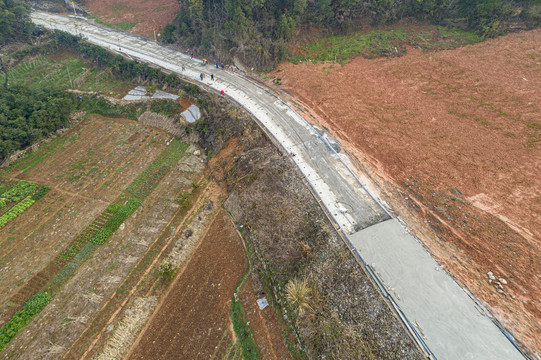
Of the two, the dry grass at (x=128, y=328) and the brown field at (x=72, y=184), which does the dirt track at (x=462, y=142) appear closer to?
the dry grass at (x=128, y=328)

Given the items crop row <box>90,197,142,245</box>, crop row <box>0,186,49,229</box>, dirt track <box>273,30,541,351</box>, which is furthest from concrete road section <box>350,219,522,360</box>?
crop row <box>0,186,49,229</box>

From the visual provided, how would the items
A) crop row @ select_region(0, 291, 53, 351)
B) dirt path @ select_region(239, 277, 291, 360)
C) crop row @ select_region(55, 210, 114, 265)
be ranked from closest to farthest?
dirt path @ select_region(239, 277, 291, 360) → crop row @ select_region(0, 291, 53, 351) → crop row @ select_region(55, 210, 114, 265)

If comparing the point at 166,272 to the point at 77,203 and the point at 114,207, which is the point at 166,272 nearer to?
the point at 114,207

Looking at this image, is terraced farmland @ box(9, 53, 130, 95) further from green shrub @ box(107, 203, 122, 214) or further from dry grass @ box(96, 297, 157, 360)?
dry grass @ box(96, 297, 157, 360)

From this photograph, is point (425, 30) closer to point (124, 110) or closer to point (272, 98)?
point (272, 98)

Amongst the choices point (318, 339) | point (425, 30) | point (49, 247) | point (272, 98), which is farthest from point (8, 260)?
point (425, 30)

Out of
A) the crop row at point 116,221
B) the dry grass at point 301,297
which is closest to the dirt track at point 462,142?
the dry grass at point 301,297
